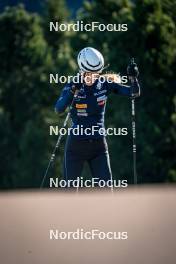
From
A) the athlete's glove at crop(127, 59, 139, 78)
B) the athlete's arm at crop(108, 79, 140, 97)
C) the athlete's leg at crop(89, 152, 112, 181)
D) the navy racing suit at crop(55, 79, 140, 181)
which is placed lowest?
the athlete's leg at crop(89, 152, 112, 181)

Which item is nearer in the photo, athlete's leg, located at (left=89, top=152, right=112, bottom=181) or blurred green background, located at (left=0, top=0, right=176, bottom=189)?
athlete's leg, located at (left=89, top=152, right=112, bottom=181)

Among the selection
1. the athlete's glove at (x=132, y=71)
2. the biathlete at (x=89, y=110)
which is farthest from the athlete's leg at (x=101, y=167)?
the athlete's glove at (x=132, y=71)

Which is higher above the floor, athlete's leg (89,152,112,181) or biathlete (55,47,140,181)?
biathlete (55,47,140,181)

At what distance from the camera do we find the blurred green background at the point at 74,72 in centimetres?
708

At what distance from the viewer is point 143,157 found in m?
7.52

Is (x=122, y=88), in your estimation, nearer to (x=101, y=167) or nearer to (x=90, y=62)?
(x=90, y=62)

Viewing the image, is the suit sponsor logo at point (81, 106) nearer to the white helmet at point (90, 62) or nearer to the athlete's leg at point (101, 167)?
the white helmet at point (90, 62)

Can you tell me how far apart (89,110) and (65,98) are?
20cm

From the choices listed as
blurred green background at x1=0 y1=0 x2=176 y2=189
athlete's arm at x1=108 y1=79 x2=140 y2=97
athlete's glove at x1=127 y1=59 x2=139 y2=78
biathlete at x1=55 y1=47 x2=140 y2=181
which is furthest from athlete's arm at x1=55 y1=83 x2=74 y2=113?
athlete's glove at x1=127 y1=59 x2=139 y2=78

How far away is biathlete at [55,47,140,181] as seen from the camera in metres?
6.70

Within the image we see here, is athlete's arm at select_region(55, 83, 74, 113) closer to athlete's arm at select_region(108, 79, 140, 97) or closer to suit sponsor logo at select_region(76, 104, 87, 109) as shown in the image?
suit sponsor logo at select_region(76, 104, 87, 109)

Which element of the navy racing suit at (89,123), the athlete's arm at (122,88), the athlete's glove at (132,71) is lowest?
the navy racing suit at (89,123)

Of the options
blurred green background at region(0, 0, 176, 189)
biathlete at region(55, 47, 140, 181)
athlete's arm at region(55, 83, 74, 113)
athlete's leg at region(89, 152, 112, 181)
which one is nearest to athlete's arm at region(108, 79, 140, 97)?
biathlete at region(55, 47, 140, 181)

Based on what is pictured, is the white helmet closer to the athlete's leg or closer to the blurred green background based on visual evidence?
the blurred green background
